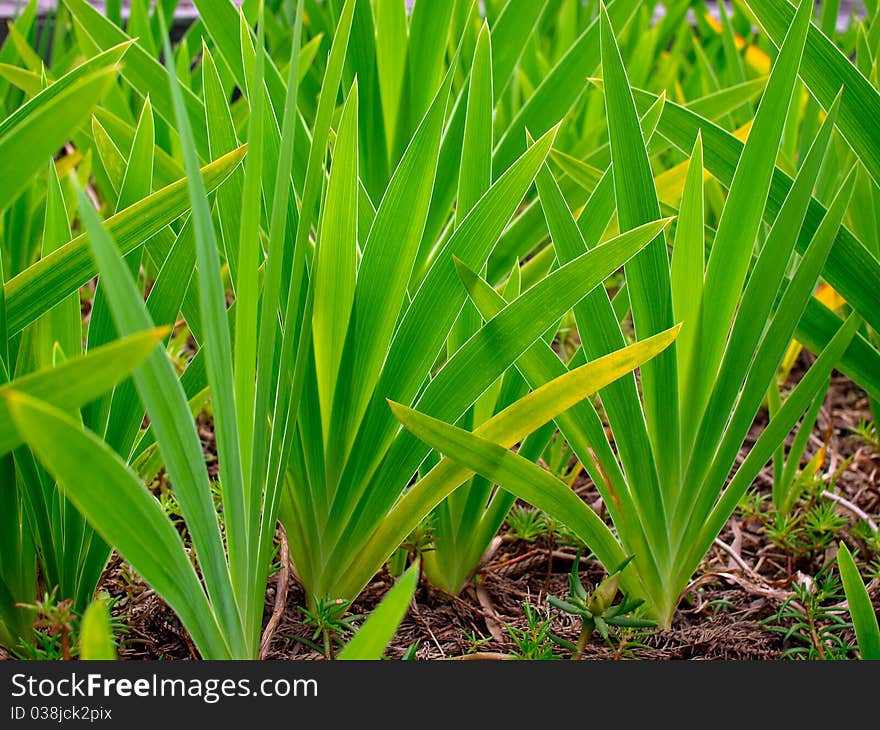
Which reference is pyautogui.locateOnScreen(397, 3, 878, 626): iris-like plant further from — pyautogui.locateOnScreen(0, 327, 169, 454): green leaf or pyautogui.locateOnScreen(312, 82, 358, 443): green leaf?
pyautogui.locateOnScreen(0, 327, 169, 454): green leaf

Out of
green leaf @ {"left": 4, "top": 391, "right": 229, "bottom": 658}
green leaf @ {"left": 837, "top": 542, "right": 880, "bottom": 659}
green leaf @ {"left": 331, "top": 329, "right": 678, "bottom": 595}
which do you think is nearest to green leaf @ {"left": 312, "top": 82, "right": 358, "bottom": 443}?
green leaf @ {"left": 331, "top": 329, "right": 678, "bottom": 595}

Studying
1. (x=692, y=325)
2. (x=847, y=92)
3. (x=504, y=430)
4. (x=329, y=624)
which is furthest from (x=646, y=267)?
(x=329, y=624)

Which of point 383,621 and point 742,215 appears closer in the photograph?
point 383,621

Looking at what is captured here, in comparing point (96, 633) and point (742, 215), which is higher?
point (742, 215)

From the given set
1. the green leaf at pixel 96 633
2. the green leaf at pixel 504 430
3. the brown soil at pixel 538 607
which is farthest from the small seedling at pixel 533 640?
the green leaf at pixel 96 633

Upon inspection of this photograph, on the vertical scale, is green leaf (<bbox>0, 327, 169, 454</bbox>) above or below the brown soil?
above

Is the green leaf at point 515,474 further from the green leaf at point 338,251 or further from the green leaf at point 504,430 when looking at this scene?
the green leaf at point 338,251

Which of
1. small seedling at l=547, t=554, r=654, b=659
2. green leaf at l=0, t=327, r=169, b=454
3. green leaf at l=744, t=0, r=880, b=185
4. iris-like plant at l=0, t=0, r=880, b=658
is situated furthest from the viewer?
green leaf at l=744, t=0, r=880, b=185

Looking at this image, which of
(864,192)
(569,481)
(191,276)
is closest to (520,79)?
(864,192)

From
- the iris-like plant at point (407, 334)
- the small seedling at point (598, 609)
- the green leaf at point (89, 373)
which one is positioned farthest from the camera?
the small seedling at point (598, 609)

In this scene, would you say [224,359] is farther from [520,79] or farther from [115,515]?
[520,79]

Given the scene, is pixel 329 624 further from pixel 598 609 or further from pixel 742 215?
pixel 742 215

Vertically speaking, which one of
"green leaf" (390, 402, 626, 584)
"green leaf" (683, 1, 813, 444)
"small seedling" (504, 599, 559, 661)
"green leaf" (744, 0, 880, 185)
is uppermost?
"green leaf" (744, 0, 880, 185)

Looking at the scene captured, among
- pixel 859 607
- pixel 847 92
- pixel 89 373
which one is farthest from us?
pixel 847 92
